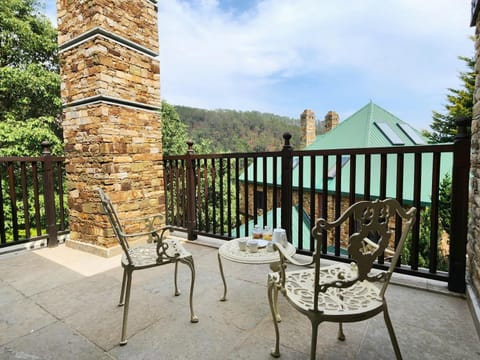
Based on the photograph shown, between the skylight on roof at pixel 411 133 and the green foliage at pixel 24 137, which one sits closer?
the green foliage at pixel 24 137

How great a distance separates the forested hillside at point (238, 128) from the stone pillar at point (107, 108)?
1955 cm

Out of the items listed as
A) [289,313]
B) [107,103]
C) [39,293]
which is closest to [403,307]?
[289,313]

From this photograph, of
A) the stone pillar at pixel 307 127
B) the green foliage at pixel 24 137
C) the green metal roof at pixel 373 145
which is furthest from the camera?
the stone pillar at pixel 307 127

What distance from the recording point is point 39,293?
2.22m

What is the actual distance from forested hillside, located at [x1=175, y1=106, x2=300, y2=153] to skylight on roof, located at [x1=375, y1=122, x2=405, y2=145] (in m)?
13.4

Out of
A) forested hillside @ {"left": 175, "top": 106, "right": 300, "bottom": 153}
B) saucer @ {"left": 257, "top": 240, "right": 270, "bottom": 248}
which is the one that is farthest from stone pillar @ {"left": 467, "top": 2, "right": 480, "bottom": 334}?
forested hillside @ {"left": 175, "top": 106, "right": 300, "bottom": 153}

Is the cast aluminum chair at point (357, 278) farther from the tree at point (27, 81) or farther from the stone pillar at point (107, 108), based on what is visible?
the tree at point (27, 81)

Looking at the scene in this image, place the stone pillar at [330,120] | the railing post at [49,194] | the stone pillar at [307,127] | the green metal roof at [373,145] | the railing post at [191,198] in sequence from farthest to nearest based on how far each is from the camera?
the stone pillar at [330,120] → the stone pillar at [307,127] → the green metal roof at [373,145] → the railing post at [191,198] → the railing post at [49,194]

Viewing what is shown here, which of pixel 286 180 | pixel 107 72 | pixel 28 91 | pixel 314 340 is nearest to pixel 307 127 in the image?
pixel 28 91

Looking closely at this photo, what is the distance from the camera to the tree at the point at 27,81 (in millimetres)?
9742

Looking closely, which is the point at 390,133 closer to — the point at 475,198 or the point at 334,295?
the point at 475,198

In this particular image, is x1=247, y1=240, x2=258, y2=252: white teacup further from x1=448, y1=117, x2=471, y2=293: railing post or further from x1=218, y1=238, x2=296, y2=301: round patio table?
x1=448, y1=117, x2=471, y2=293: railing post

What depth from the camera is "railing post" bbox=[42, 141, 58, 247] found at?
3.36 metres

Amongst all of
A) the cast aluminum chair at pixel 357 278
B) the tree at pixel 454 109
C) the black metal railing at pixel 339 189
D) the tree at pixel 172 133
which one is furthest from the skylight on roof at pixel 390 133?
the tree at pixel 172 133
